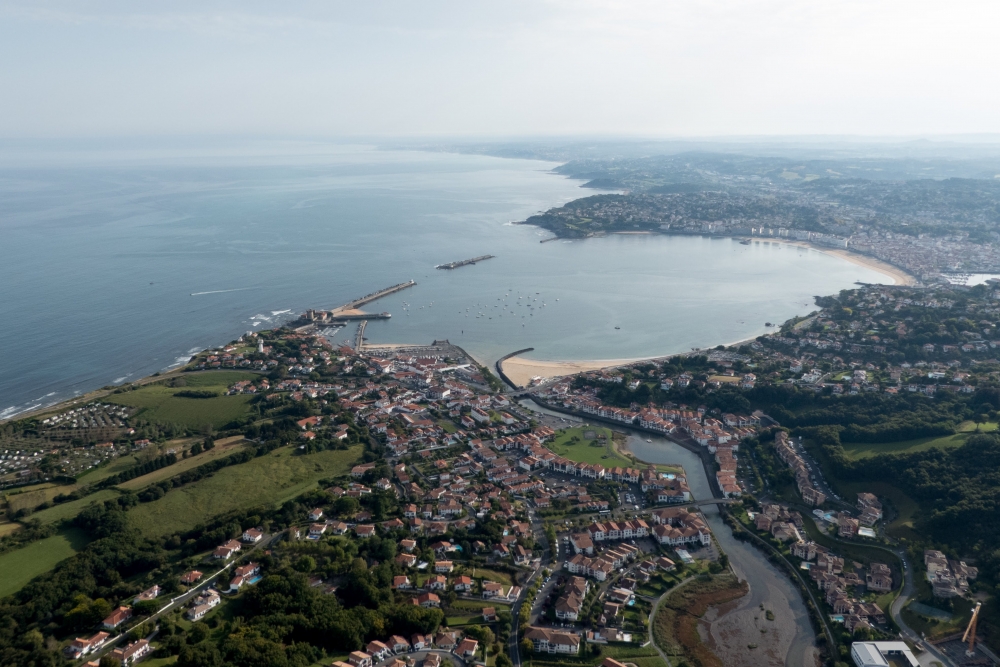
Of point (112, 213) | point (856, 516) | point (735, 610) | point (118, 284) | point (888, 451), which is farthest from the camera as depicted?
point (112, 213)

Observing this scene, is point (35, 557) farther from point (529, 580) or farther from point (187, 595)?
point (529, 580)

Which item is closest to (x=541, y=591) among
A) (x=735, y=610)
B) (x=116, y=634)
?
(x=735, y=610)

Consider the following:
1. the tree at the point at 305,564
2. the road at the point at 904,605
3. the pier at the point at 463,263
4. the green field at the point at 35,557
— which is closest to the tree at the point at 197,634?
the tree at the point at 305,564

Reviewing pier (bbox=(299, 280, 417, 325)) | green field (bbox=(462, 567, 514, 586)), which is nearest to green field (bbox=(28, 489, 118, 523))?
green field (bbox=(462, 567, 514, 586))

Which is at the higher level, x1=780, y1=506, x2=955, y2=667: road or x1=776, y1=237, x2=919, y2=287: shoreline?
x1=776, y1=237, x2=919, y2=287: shoreline

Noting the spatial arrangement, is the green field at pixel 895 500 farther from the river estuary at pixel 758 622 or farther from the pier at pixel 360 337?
the pier at pixel 360 337

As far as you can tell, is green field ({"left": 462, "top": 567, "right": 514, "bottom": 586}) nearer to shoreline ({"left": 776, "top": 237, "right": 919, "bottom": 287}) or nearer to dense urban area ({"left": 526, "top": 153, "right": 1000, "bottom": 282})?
shoreline ({"left": 776, "top": 237, "right": 919, "bottom": 287})

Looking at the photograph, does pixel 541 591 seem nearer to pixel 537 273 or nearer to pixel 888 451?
pixel 888 451
